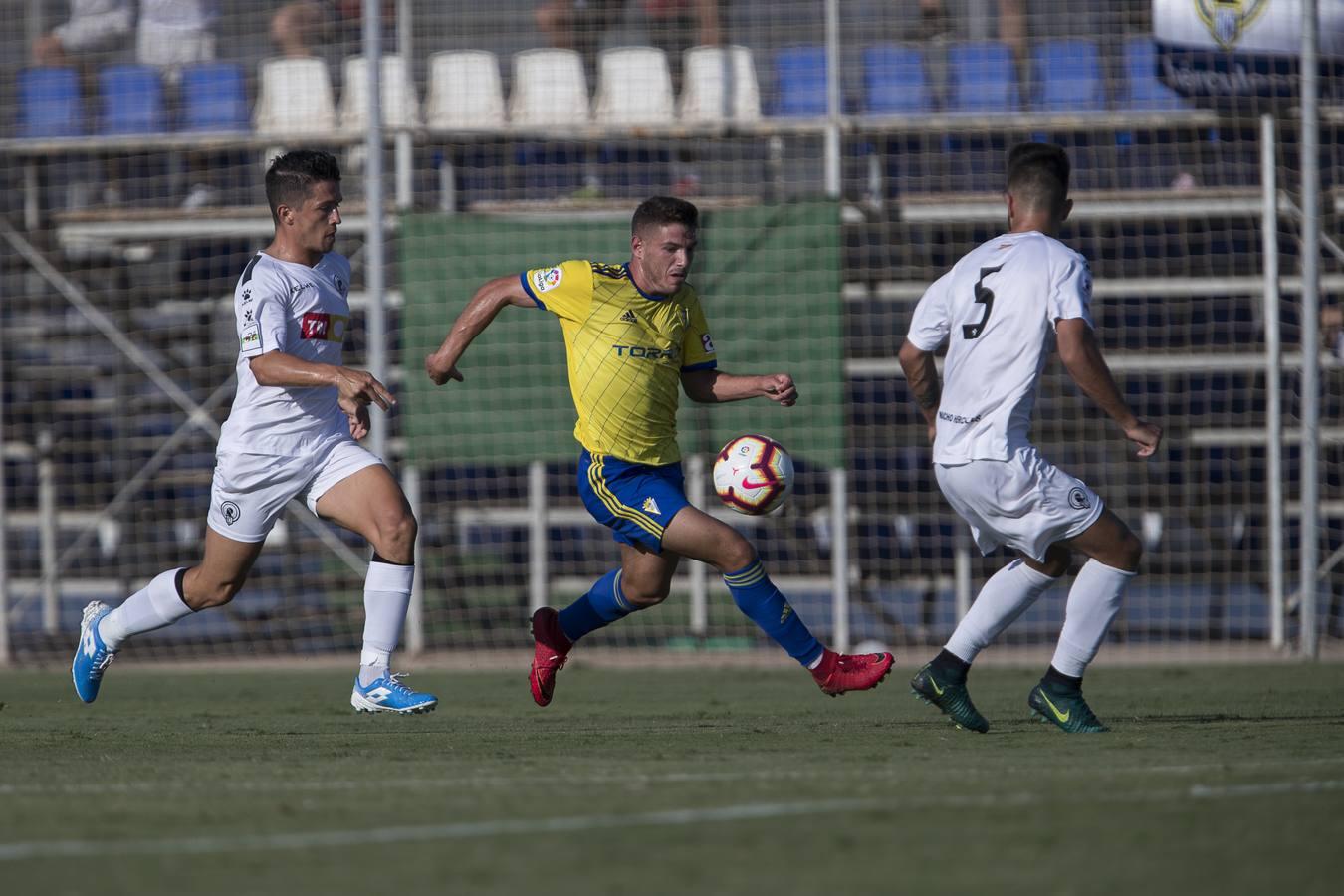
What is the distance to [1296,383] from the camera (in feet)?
42.8

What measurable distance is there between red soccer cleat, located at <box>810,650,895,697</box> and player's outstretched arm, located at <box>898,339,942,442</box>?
86 cm

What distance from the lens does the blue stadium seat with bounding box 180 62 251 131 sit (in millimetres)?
12938

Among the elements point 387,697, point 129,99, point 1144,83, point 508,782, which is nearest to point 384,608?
point 387,697

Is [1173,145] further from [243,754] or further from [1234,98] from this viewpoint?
[243,754]

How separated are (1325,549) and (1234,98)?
3.18m

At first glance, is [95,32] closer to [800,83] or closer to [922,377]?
[800,83]

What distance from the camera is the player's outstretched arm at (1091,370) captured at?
5898 millimetres

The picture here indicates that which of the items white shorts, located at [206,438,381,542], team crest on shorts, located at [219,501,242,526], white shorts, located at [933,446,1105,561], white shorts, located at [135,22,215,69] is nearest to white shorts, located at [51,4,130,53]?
white shorts, located at [135,22,215,69]

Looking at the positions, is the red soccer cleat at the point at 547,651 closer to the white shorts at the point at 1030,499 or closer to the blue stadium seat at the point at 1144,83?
the white shorts at the point at 1030,499

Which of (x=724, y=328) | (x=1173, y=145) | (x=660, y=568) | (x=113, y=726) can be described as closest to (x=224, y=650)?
(x=724, y=328)

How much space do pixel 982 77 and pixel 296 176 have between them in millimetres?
6579

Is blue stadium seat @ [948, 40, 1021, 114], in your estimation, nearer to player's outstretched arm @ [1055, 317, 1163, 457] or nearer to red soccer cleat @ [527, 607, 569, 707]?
red soccer cleat @ [527, 607, 569, 707]

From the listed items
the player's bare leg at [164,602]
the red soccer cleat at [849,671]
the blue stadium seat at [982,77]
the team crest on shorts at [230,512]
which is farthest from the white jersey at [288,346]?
the blue stadium seat at [982,77]

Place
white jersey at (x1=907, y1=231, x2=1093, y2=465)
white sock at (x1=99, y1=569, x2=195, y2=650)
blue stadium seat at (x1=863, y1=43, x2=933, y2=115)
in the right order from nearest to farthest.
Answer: white jersey at (x1=907, y1=231, x2=1093, y2=465), white sock at (x1=99, y1=569, x2=195, y2=650), blue stadium seat at (x1=863, y1=43, x2=933, y2=115)
